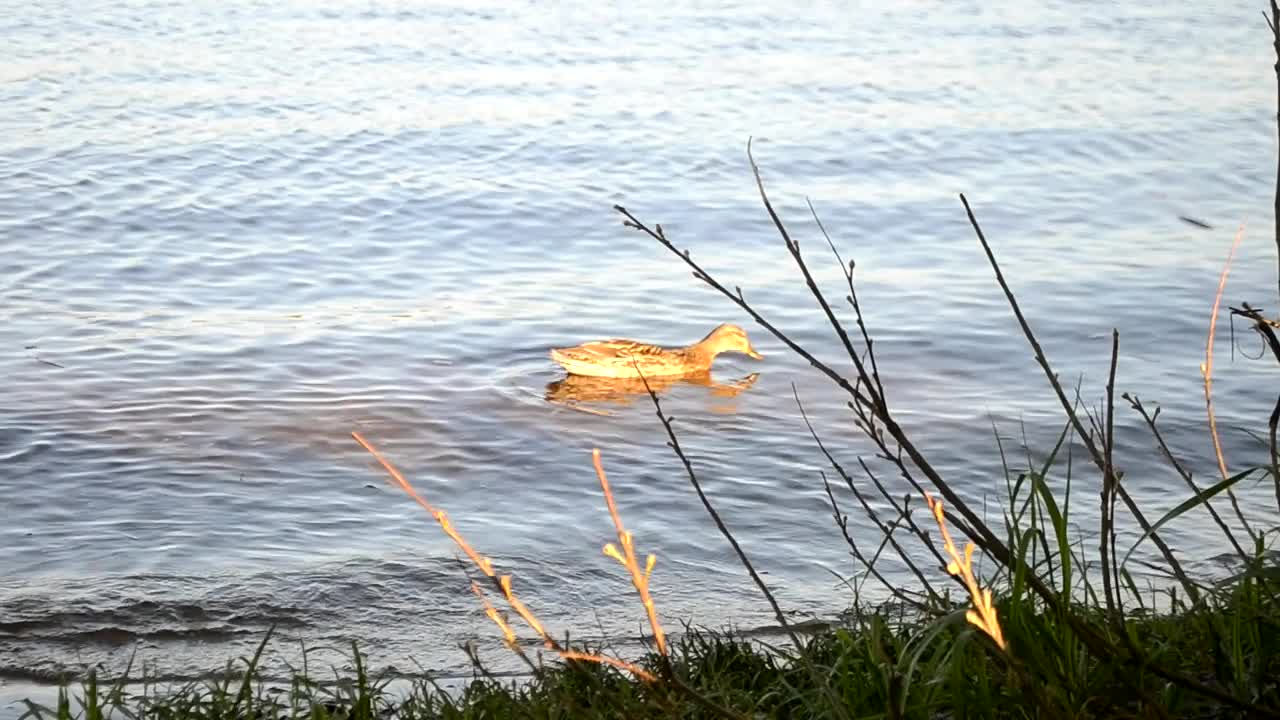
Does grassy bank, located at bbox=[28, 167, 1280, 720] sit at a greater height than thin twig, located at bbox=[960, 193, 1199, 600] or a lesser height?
lesser

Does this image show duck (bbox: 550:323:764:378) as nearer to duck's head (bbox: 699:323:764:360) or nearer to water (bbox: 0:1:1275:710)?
duck's head (bbox: 699:323:764:360)

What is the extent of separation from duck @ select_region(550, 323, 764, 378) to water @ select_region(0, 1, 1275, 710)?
0.20 metres

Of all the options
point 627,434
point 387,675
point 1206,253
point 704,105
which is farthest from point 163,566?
point 704,105

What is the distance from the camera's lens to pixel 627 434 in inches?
347

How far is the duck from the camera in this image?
9547 millimetres

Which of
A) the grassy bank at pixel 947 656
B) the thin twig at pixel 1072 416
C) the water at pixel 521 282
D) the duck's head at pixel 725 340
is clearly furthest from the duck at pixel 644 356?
the thin twig at pixel 1072 416

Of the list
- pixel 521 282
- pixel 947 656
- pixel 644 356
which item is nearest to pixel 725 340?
pixel 644 356

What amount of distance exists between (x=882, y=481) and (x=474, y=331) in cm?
374

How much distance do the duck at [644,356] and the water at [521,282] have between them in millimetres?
198

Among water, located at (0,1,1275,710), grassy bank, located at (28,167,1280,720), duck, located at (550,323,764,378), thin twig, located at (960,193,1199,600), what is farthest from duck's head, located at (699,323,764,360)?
thin twig, located at (960,193,1199,600)

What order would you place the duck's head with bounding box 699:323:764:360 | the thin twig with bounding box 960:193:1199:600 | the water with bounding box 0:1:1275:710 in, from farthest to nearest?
the duck's head with bounding box 699:323:764:360 → the water with bounding box 0:1:1275:710 → the thin twig with bounding box 960:193:1199:600

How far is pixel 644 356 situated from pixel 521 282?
8.60ft

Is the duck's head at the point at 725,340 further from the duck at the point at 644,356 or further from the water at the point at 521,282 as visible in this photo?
the water at the point at 521,282

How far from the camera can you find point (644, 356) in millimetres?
9602
